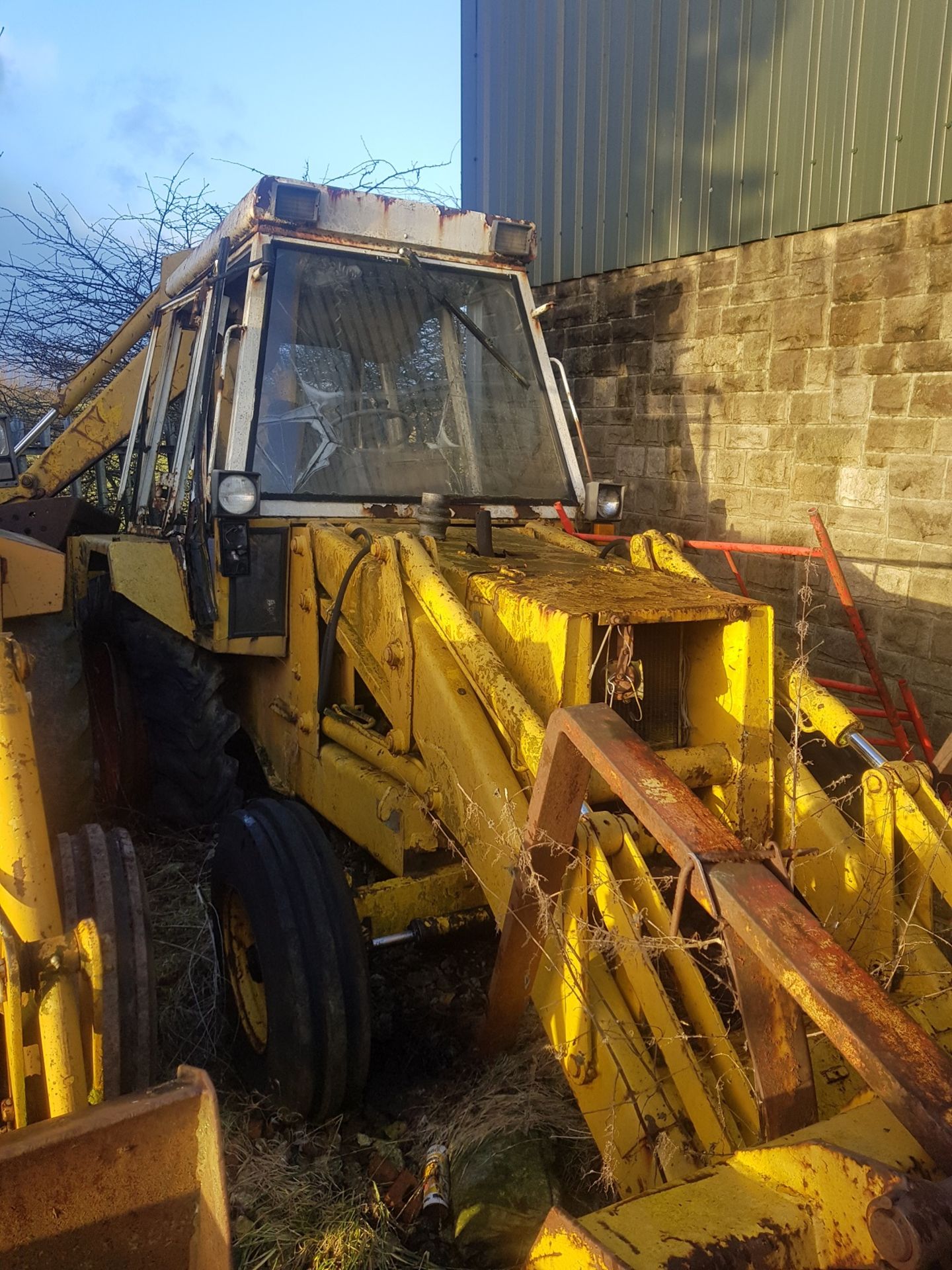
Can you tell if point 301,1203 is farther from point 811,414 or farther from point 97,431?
point 811,414

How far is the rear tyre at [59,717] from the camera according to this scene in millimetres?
3684

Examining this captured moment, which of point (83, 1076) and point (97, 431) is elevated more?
point (97, 431)

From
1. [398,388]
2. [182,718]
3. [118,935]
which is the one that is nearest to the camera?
[118,935]

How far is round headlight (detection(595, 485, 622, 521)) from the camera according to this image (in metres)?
4.49

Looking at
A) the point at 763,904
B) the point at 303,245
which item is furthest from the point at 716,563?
the point at 763,904

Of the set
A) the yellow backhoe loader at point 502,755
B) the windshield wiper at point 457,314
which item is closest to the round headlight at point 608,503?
the yellow backhoe loader at point 502,755

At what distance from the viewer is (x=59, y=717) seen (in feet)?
12.3

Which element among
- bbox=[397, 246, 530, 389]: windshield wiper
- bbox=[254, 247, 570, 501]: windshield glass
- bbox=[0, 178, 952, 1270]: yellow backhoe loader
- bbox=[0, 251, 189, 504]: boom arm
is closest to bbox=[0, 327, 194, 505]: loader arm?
bbox=[0, 251, 189, 504]: boom arm

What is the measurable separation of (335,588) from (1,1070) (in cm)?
194

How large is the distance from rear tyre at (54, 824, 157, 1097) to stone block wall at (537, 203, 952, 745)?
422cm

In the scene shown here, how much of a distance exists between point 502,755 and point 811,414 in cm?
400

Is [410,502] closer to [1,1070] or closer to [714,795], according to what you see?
[714,795]

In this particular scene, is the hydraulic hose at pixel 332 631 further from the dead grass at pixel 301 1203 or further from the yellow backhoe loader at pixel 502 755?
the dead grass at pixel 301 1203

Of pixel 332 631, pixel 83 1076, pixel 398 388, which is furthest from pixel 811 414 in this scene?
pixel 83 1076
